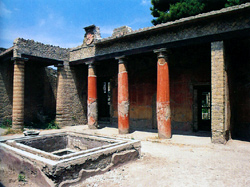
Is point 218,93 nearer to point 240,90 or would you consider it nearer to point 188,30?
point 240,90

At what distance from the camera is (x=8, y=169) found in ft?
14.4

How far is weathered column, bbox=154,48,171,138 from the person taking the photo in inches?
305

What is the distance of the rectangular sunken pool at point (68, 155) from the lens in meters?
3.35

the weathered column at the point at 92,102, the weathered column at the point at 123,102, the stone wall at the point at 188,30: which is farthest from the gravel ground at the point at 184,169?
the weathered column at the point at 92,102

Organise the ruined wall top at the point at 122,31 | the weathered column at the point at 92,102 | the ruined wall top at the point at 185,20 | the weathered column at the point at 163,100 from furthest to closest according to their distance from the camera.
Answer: the weathered column at the point at 92,102, the ruined wall top at the point at 122,31, the weathered column at the point at 163,100, the ruined wall top at the point at 185,20

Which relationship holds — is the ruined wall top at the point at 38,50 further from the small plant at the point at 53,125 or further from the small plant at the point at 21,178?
the small plant at the point at 21,178

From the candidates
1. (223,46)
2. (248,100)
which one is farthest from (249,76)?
(223,46)

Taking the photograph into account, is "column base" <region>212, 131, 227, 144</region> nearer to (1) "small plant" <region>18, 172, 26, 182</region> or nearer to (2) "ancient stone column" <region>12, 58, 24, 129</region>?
(1) "small plant" <region>18, 172, 26, 182</region>

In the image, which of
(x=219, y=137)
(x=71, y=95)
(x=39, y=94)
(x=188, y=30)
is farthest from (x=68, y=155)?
(x=39, y=94)

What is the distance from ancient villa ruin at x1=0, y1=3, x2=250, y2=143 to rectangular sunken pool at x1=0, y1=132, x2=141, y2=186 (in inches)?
126

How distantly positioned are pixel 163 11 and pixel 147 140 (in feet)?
39.1

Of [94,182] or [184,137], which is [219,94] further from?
[94,182]

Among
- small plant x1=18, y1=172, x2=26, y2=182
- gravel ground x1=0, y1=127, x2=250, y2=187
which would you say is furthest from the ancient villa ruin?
small plant x1=18, y1=172, x2=26, y2=182

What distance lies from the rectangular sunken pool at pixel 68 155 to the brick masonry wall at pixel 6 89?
263 inches
